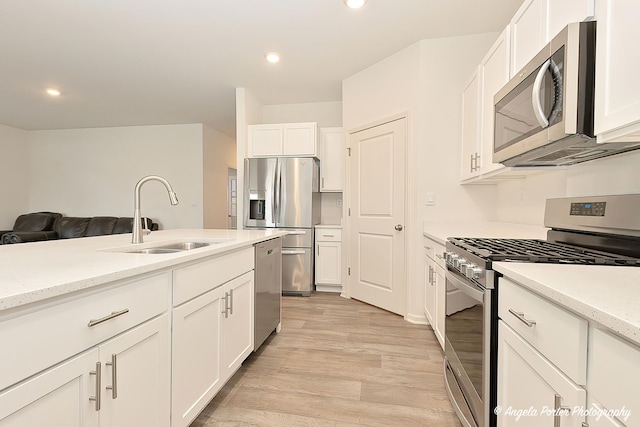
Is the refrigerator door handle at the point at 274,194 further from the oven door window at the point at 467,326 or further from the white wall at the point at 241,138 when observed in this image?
the oven door window at the point at 467,326

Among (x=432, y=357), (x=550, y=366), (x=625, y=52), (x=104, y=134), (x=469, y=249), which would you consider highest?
(x=104, y=134)

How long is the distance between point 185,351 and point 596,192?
2.03 m

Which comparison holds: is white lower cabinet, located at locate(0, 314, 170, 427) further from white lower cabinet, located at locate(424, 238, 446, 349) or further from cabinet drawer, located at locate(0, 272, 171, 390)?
white lower cabinet, located at locate(424, 238, 446, 349)

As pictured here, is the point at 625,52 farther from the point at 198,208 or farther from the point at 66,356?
the point at 198,208

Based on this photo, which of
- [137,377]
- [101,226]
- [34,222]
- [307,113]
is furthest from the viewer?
[34,222]

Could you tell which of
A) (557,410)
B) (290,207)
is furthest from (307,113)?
(557,410)

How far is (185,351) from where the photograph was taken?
1.34 metres

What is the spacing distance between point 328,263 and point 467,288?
2806mm

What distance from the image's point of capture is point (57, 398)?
80 cm

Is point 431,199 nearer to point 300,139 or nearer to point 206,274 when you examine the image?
point 300,139

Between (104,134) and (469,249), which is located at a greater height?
(104,134)

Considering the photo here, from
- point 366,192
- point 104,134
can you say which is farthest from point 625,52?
point 104,134

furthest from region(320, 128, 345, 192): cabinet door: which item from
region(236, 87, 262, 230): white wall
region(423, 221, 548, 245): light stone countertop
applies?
region(423, 221, 548, 245): light stone countertop
